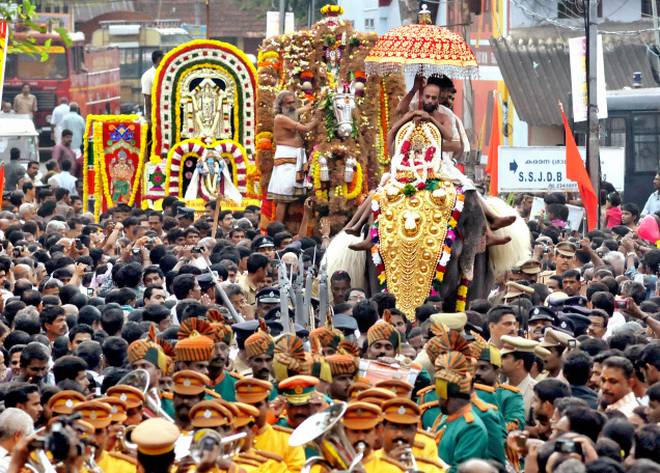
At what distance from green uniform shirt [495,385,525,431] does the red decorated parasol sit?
650 cm

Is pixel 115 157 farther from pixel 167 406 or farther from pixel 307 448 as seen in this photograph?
pixel 307 448

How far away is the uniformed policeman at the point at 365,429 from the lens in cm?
819

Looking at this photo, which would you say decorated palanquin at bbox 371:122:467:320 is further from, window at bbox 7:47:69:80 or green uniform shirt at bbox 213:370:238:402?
window at bbox 7:47:69:80

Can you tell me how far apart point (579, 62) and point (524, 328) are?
8.80 meters

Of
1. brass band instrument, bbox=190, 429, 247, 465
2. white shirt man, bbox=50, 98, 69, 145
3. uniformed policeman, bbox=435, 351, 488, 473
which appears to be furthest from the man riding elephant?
white shirt man, bbox=50, 98, 69, 145

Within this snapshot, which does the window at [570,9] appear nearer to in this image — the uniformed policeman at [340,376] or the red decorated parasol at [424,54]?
the red decorated parasol at [424,54]

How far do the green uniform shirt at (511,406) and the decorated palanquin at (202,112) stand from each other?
13.9 metres

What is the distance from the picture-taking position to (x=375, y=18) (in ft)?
144

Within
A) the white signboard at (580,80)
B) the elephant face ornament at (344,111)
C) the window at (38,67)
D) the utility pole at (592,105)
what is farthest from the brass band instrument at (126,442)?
the window at (38,67)

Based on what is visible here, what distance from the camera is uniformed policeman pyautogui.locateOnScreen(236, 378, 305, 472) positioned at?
8.80 m

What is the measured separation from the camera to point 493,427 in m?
9.27

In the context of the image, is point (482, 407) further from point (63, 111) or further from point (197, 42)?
point (63, 111)

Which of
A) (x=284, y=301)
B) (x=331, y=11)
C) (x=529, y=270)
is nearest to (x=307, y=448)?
(x=284, y=301)

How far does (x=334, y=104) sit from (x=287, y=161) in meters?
1.67
